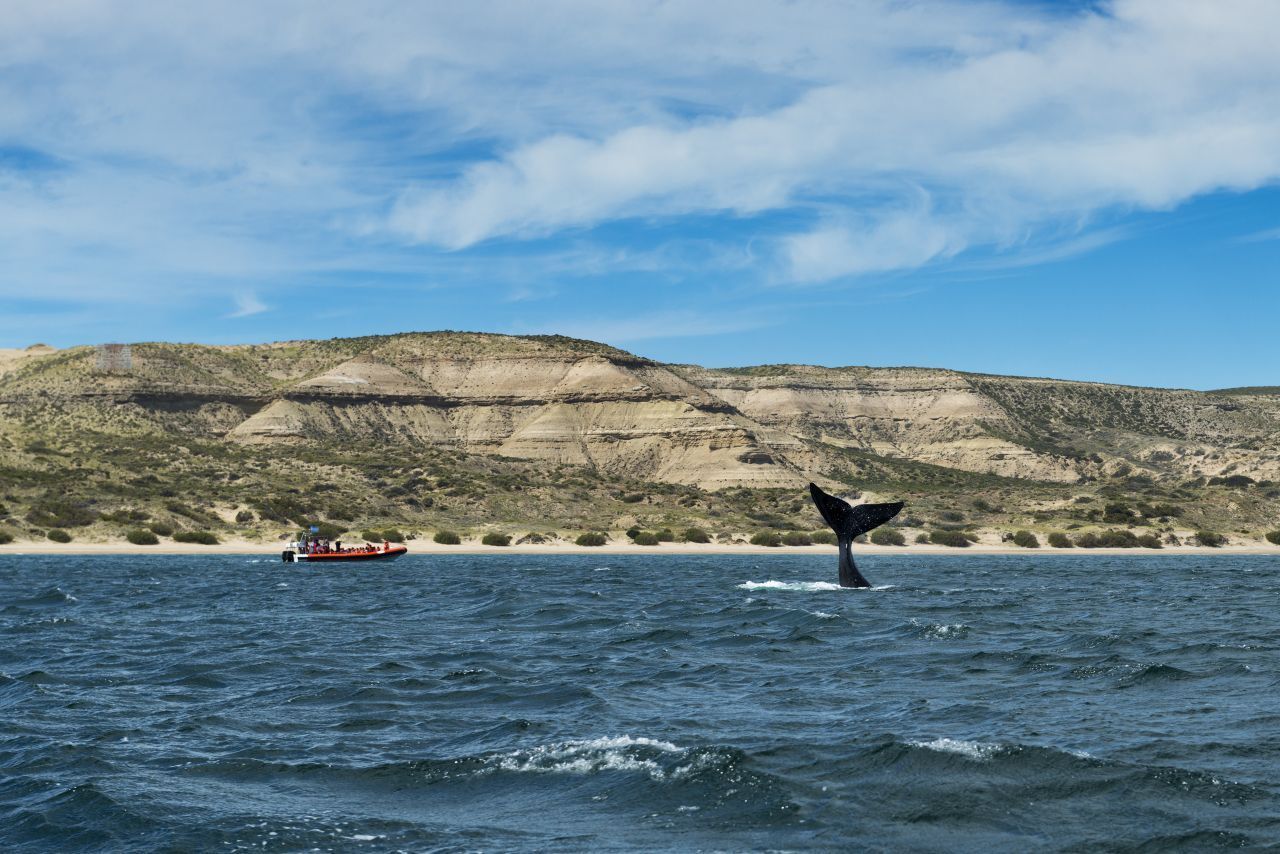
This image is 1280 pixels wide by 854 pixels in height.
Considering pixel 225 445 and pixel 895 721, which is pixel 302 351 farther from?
pixel 895 721

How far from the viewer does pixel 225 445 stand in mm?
131375

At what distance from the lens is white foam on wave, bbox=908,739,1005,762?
16.9 meters

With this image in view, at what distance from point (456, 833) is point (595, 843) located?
159 cm

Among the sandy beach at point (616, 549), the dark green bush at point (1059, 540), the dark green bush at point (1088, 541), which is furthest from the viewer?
the dark green bush at point (1059, 540)

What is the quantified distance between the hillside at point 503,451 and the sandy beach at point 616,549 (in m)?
4.99

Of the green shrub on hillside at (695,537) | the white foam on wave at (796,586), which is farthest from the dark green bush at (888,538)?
the white foam on wave at (796,586)

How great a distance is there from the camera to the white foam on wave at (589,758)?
16.8 metres

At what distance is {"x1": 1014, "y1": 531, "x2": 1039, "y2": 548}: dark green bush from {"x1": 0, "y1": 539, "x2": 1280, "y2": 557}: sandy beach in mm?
728

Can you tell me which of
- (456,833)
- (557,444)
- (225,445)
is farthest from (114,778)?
(557,444)

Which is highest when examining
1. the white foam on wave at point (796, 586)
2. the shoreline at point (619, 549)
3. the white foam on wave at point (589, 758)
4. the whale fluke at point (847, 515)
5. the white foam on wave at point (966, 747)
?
the whale fluke at point (847, 515)

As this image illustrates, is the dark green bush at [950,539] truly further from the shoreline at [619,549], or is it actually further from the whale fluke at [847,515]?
the whale fluke at [847,515]

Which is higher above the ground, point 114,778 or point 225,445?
point 225,445

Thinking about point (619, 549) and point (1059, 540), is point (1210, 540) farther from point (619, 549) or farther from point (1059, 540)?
point (619, 549)

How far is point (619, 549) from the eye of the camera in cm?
9562
